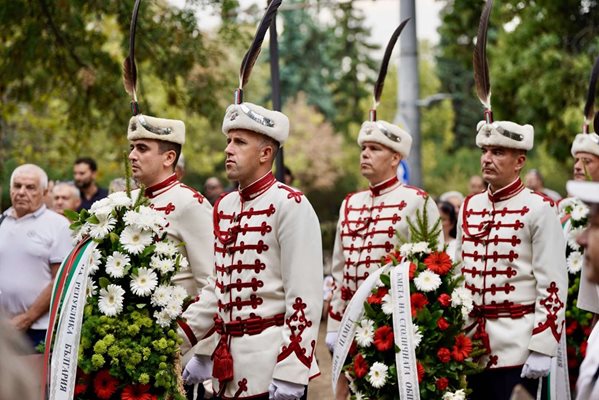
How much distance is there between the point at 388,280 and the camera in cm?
732

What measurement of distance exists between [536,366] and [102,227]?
117 inches

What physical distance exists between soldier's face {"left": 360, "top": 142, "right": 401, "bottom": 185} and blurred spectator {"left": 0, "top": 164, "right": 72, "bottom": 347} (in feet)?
8.08

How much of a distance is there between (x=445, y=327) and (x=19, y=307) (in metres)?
3.54

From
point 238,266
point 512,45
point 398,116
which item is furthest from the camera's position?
point 512,45

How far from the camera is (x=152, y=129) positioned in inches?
285

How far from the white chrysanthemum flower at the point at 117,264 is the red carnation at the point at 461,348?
221cm

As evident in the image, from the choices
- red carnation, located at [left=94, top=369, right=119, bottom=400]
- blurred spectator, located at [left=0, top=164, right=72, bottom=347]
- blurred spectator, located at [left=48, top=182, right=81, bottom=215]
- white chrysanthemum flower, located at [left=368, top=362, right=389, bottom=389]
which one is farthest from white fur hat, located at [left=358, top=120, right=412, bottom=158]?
blurred spectator, located at [left=48, top=182, right=81, bottom=215]

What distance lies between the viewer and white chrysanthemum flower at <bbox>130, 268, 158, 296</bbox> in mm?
6246

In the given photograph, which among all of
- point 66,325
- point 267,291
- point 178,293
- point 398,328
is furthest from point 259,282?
point 398,328

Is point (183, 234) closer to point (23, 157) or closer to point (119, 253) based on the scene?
point (119, 253)

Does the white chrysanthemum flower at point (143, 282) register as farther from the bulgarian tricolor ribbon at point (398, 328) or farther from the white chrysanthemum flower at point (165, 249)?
the bulgarian tricolor ribbon at point (398, 328)

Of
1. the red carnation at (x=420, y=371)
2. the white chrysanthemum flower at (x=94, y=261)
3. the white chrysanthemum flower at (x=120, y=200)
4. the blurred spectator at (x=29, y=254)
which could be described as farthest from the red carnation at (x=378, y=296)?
the blurred spectator at (x=29, y=254)

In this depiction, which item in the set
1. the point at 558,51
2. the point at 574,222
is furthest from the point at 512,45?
the point at 574,222

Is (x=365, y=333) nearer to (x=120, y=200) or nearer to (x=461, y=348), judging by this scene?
(x=461, y=348)
